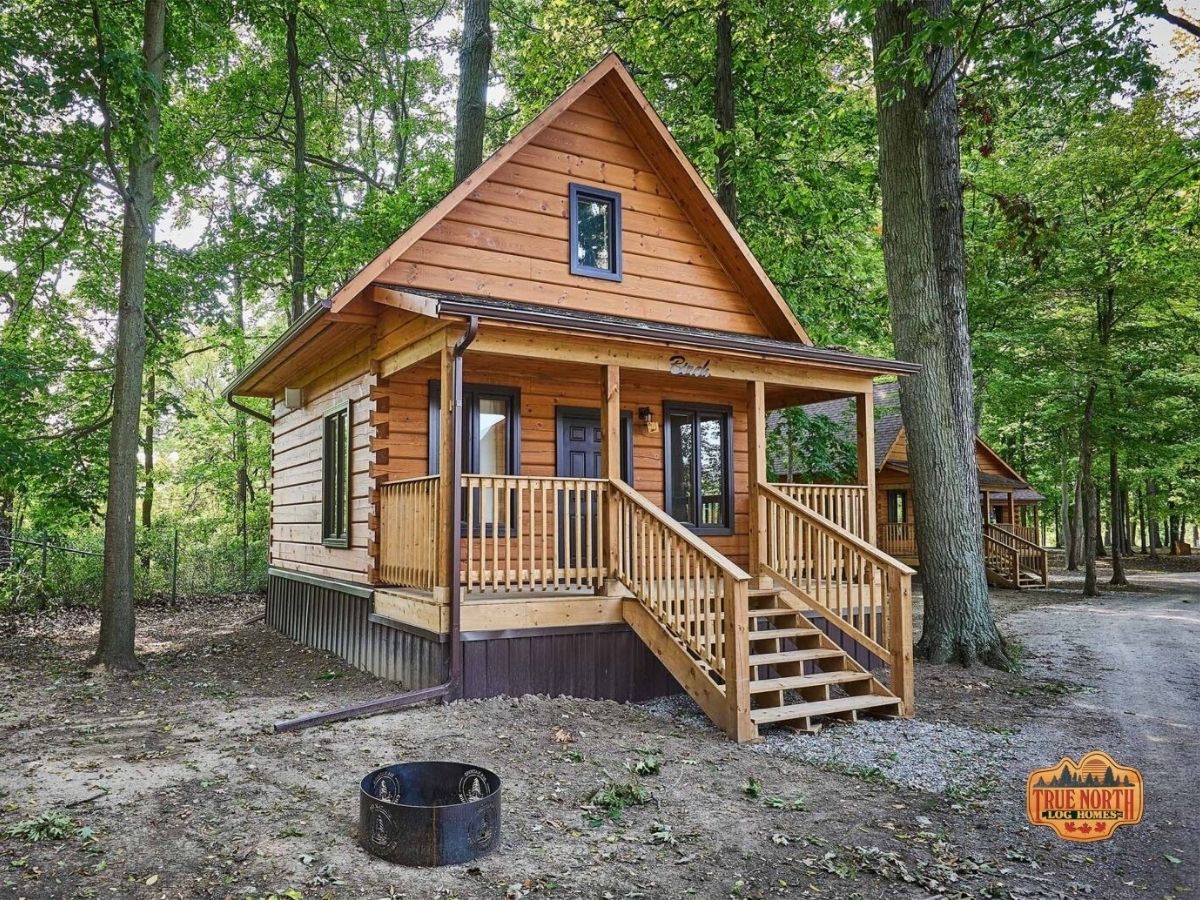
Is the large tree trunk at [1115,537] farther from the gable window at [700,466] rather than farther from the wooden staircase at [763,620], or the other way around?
the wooden staircase at [763,620]

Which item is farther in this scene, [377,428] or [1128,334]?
[1128,334]

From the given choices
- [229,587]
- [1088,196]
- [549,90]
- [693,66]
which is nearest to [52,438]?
[229,587]

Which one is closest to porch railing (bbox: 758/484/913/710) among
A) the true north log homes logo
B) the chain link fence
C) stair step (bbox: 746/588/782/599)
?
stair step (bbox: 746/588/782/599)

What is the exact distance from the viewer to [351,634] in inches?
395

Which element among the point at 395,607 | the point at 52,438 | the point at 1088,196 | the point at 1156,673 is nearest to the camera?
the point at 395,607

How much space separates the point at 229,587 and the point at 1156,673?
17.0m

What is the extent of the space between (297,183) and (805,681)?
15.9 meters

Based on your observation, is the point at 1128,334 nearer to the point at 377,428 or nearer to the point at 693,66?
the point at 693,66

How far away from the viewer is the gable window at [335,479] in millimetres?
10523

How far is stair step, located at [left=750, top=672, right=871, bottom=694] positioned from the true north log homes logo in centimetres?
190

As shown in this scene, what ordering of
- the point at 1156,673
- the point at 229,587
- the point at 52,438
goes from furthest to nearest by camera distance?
the point at 229,587
the point at 52,438
the point at 1156,673

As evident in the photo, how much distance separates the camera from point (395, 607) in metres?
8.66

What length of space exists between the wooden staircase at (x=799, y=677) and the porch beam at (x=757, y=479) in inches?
14.7

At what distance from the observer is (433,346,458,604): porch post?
7.44 m
